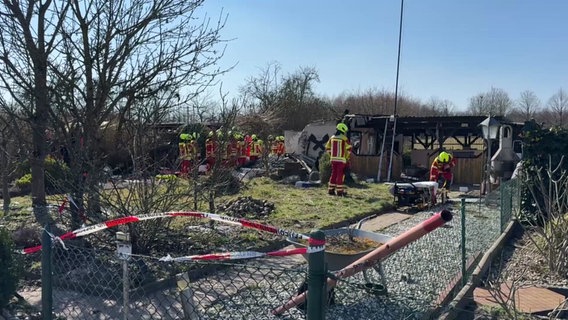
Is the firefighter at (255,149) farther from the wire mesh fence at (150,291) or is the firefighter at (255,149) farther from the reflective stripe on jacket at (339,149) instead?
A: the wire mesh fence at (150,291)

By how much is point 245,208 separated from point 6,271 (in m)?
6.98

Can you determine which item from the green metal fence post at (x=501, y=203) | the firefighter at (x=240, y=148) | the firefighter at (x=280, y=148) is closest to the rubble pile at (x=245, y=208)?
the firefighter at (x=240, y=148)

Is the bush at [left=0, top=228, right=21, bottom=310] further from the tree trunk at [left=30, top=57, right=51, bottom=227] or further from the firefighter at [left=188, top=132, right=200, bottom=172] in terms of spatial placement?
the firefighter at [left=188, top=132, right=200, bottom=172]

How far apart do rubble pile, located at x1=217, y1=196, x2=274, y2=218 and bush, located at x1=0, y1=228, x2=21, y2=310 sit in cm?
631

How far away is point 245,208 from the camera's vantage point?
11352mm

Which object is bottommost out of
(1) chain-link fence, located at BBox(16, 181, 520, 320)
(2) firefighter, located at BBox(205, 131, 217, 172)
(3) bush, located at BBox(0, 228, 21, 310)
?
(1) chain-link fence, located at BBox(16, 181, 520, 320)

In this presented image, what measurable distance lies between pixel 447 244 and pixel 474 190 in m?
11.4

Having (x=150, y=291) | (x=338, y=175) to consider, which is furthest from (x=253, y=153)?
(x=150, y=291)

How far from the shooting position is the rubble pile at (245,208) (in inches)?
437

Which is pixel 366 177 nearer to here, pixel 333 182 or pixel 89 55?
pixel 333 182

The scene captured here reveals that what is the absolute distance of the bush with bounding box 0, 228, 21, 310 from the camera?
4531mm

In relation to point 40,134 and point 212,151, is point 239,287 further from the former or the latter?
point 212,151

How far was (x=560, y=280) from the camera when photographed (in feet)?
21.7

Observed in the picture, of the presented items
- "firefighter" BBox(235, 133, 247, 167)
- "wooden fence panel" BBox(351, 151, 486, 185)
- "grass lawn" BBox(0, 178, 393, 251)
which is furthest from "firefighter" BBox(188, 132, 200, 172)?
"wooden fence panel" BBox(351, 151, 486, 185)
